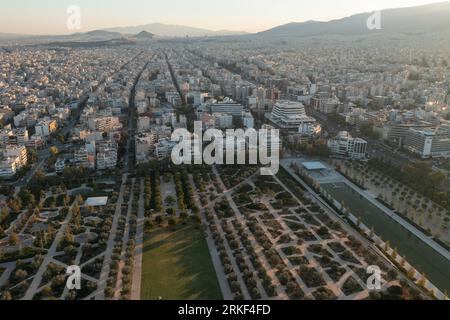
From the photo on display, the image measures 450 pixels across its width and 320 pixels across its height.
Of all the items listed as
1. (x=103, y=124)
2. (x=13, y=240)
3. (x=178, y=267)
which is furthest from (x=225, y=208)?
(x=103, y=124)

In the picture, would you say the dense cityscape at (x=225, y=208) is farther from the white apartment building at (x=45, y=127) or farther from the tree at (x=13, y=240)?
the white apartment building at (x=45, y=127)

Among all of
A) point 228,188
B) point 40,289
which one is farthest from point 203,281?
point 228,188

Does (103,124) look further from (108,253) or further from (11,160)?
(108,253)

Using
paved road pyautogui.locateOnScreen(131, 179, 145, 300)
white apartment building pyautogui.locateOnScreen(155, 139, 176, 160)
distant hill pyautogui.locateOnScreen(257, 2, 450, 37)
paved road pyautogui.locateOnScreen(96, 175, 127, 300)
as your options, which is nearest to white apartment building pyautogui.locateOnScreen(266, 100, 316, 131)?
white apartment building pyautogui.locateOnScreen(155, 139, 176, 160)

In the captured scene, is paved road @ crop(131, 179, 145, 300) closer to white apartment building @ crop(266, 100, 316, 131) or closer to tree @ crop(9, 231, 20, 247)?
tree @ crop(9, 231, 20, 247)
